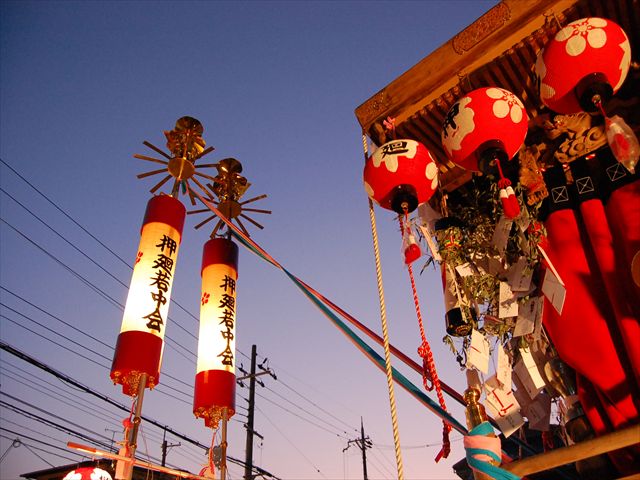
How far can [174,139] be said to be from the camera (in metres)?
5.81

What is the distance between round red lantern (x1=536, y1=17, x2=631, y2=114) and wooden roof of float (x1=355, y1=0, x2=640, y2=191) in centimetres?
29

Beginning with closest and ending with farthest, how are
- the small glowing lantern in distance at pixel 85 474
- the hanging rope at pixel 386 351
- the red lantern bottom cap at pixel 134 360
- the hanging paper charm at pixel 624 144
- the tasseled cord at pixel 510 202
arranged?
1. the hanging rope at pixel 386 351
2. the hanging paper charm at pixel 624 144
3. the tasseled cord at pixel 510 202
4. the red lantern bottom cap at pixel 134 360
5. the small glowing lantern in distance at pixel 85 474

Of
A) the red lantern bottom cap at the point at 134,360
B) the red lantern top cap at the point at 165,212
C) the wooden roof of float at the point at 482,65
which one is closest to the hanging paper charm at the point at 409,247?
the wooden roof of float at the point at 482,65

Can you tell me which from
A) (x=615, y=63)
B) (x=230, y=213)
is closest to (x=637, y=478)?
(x=615, y=63)

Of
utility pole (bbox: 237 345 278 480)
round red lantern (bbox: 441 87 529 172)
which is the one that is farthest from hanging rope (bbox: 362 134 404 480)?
utility pole (bbox: 237 345 278 480)

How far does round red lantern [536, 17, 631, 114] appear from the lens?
2.48 meters

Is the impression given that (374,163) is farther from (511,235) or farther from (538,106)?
(538,106)

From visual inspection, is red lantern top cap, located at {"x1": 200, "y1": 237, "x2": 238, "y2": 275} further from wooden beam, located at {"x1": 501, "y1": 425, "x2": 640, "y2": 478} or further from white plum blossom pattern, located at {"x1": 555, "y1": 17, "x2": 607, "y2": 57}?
wooden beam, located at {"x1": 501, "y1": 425, "x2": 640, "y2": 478}

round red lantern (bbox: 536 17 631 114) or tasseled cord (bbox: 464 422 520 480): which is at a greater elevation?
round red lantern (bbox: 536 17 631 114)

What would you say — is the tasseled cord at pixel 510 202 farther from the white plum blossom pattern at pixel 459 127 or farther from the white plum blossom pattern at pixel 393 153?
the white plum blossom pattern at pixel 393 153

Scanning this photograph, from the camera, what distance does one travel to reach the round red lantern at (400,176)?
116 inches

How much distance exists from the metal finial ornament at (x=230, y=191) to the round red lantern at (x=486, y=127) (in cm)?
400

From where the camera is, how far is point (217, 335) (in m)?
5.37

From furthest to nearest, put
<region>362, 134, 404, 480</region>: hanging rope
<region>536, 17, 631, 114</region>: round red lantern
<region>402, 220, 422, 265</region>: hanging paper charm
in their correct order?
<region>402, 220, 422, 265</region>: hanging paper charm, <region>536, 17, 631, 114</region>: round red lantern, <region>362, 134, 404, 480</region>: hanging rope
